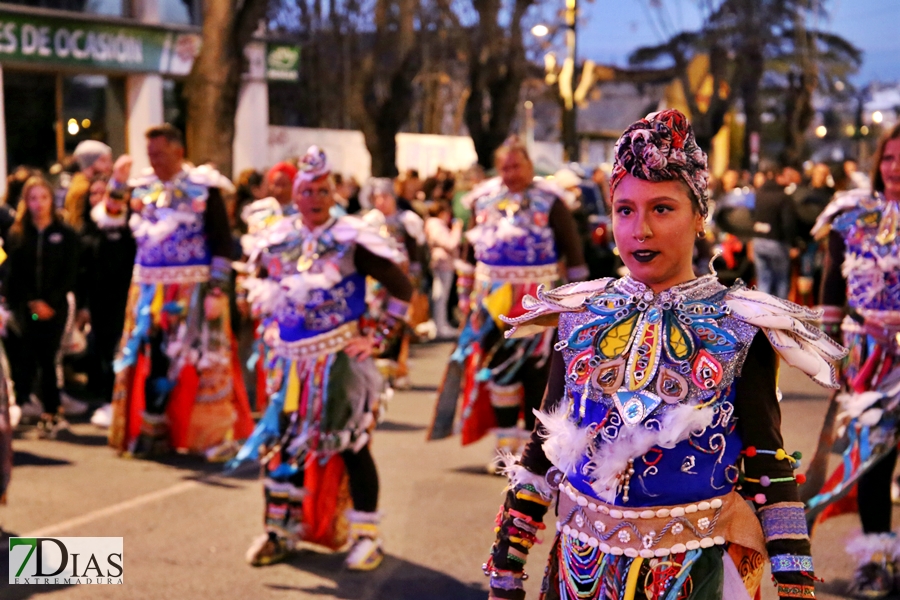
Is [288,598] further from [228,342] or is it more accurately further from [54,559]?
[228,342]

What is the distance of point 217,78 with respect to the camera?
13711 millimetres

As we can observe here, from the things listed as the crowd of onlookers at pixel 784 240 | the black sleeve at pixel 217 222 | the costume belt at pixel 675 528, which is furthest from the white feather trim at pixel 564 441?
the crowd of onlookers at pixel 784 240

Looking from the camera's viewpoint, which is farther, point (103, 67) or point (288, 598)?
point (103, 67)

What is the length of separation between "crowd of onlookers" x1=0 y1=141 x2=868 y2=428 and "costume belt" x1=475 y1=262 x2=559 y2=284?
60 centimetres

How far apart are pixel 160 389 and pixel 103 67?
1294 cm

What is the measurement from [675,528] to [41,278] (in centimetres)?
753

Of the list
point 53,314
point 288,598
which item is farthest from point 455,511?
point 53,314

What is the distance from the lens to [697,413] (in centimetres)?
250

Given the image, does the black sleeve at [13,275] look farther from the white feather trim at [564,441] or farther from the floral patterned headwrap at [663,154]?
the floral patterned headwrap at [663,154]

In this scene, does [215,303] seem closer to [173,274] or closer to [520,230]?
[173,274]

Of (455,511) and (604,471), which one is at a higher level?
(604,471)

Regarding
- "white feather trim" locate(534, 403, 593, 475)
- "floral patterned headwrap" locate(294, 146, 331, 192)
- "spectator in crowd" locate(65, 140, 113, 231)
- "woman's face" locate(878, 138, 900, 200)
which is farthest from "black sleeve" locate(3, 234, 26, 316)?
"white feather trim" locate(534, 403, 593, 475)

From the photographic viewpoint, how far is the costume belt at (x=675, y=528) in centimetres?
253

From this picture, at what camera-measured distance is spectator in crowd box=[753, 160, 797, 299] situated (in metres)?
13.6
